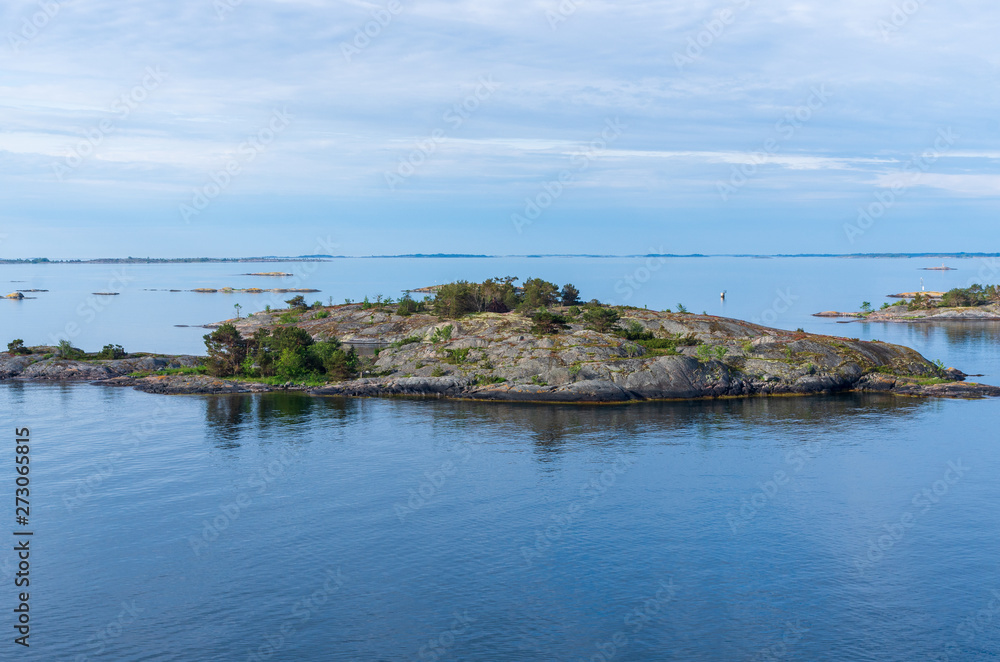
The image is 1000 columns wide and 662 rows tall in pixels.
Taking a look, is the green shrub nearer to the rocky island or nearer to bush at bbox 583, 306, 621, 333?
the rocky island

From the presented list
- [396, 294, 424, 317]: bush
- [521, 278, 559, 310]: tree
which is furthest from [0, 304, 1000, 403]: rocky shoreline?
[396, 294, 424, 317]: bush

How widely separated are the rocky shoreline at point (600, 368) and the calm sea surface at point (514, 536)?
731cm

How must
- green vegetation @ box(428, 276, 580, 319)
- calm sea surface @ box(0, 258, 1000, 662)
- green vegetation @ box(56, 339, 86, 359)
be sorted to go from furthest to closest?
green vegetation @ box(428, 276, 580, 319)
green vegetation @ box(56, 339, 86, 359)
calm sea surface @ box(0, 258, 1000, 662)

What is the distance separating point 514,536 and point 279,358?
61.2 m

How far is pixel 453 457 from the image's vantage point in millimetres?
60250

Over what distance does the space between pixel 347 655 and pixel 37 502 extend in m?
28.8

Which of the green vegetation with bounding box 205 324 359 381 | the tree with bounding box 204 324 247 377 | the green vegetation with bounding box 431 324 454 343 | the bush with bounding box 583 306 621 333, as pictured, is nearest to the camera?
the green vegetation with bounding box 205 324 359 381

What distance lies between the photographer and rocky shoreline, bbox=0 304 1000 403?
8344 cm

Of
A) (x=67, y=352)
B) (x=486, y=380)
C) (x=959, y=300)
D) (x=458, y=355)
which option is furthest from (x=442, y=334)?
(x=959, y=300)

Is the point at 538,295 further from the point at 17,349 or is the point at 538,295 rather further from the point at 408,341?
the point at 17,349

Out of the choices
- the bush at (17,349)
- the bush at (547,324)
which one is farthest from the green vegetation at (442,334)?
the bush at (17,349)

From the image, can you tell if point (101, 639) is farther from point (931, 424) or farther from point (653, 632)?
point (931, 424)

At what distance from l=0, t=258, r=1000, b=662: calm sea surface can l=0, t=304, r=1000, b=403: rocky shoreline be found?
731 centimetres

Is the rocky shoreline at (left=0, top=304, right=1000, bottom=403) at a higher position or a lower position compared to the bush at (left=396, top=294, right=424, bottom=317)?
lower
